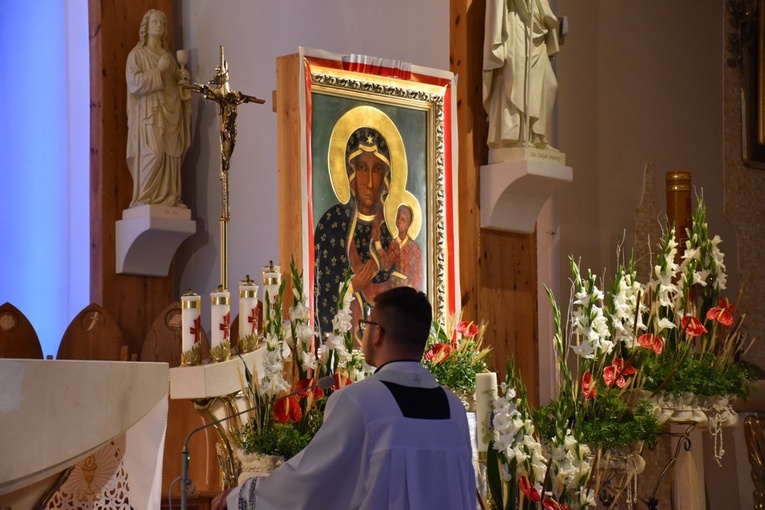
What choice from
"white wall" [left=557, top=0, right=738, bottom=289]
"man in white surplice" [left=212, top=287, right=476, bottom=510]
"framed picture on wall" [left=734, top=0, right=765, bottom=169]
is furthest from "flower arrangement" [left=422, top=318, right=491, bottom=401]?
"framed picture on wall" [left=734, top=0, right=765, bottom=169]

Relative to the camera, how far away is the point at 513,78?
20.2ft

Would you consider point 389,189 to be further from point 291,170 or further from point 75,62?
point 75,62

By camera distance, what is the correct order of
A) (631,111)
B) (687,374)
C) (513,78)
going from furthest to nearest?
1. (631,111)
2. (513,78)
3. (687,374)

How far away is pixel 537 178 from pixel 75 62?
15.6ft

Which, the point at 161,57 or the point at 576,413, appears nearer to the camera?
the point at 576,413

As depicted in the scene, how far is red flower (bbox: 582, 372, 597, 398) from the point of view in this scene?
4.84 metres

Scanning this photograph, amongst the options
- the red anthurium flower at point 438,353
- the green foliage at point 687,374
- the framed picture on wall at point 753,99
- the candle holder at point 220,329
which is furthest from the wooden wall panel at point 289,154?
the framed picture on wall at point 753,99

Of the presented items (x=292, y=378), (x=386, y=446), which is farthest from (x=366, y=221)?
(x=386, y=446)

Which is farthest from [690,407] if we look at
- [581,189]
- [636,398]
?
[581,189]

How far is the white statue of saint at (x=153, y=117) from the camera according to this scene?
8.59 metres

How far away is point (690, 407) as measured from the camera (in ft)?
17.5

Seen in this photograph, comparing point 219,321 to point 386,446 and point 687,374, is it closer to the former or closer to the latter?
point 386,446

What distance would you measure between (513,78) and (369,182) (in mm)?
1210

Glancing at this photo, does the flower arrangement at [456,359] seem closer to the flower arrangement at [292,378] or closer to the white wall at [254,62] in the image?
the flower arrangement at [292,378]
